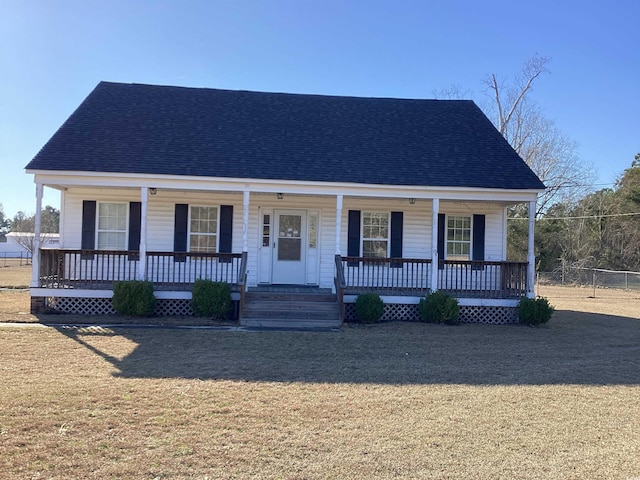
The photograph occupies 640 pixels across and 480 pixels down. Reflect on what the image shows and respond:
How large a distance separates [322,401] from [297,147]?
889cm

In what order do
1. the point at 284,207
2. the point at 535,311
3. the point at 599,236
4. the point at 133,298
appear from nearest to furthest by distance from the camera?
the point at 133,298, the point at 535,311, the point at 284,207, the point at 599,236

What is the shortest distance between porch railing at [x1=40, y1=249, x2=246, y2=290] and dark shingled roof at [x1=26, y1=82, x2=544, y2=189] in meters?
2.06

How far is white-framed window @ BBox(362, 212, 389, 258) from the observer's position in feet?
45.5

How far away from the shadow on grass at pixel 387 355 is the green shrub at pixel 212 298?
1298 mm

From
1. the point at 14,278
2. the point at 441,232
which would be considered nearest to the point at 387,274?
the point at 441,232

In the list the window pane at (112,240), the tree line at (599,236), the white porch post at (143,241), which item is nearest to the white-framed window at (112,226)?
the window pane at (112,240)

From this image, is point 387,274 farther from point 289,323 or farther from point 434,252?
Result: point 289,323

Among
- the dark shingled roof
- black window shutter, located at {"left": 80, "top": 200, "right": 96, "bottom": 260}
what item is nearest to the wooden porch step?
the dark shingled roof

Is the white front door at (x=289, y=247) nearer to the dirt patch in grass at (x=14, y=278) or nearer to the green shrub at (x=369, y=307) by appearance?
the green shrub at (x=369, y=307)

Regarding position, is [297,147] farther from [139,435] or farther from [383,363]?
[139,435]

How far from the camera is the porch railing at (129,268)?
1166cm

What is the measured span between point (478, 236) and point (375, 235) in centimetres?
306

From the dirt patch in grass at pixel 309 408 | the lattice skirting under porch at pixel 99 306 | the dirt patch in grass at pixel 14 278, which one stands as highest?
the lattice skirting under porch at pixel 99 306

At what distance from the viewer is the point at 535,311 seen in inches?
461
